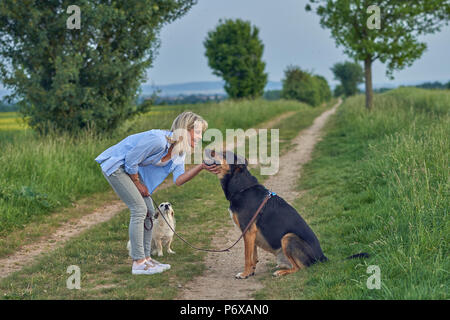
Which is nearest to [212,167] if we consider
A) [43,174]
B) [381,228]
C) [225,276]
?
[225,276]

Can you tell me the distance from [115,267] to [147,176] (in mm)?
1291

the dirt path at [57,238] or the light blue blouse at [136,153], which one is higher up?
the light blue blouse at [136,153]

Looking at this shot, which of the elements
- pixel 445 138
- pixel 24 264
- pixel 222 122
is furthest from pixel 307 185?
pixel 222 122

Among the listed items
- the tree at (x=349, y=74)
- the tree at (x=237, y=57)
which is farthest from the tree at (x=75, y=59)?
the tree at (x=349, y=74)

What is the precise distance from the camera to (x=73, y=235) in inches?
294

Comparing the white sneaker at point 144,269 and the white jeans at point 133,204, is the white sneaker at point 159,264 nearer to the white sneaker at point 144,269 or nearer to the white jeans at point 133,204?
the white sneaker at point 144,269

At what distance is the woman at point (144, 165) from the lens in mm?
5203

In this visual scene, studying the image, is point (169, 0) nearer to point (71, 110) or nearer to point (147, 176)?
point (71, 110)

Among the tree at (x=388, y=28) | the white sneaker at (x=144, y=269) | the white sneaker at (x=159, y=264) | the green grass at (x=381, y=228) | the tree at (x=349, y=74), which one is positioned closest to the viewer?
the green grass at (x=381, y=228)

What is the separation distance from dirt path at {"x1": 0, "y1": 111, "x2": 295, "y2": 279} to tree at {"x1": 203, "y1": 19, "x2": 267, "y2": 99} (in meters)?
25.6

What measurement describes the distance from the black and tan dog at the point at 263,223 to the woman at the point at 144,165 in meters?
0.23

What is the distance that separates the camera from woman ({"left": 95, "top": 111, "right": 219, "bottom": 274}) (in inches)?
205

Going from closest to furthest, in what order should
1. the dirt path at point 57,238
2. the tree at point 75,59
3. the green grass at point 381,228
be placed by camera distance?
1. the green grass at point 381,228
2. the dirt path at point 57,238
3. the tree at point 75,59

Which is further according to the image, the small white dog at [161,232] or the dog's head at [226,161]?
the small white dog at [161,232]
